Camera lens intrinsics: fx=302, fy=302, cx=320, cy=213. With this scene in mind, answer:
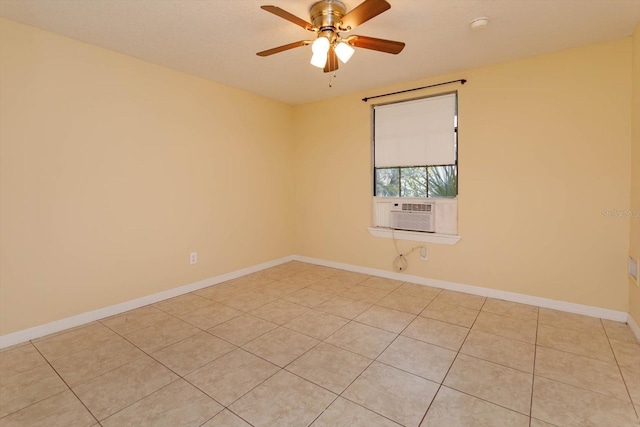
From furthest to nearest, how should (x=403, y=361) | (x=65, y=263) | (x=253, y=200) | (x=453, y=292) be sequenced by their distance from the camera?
(x=253, y=200) < (x=453, y=292) < (x=65, y=263) < (x=403, y=361)

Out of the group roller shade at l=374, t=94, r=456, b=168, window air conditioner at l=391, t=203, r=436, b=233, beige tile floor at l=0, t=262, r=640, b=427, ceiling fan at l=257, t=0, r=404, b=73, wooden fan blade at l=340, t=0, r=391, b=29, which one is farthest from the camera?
window air conditioner at l=391, t=203, r=436, b=233

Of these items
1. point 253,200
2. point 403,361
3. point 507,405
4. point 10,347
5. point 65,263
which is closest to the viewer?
point 507,405

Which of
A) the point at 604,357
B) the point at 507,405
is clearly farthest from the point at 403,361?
the point at 604,357

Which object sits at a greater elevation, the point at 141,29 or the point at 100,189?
the point at 141,29

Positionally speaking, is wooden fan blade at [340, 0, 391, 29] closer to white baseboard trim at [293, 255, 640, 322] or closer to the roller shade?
the roller shade

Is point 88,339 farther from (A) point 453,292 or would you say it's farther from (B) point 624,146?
(B) point 624,146

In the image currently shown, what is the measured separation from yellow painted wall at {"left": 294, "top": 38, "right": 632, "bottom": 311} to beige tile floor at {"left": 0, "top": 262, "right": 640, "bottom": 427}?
360 millimetres

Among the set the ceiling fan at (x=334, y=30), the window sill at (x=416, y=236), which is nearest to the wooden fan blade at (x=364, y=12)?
the ceiling fan at (x=334, y=30)

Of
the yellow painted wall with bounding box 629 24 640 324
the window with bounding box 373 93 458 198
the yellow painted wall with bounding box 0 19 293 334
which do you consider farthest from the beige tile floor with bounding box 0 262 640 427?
the window with bounding box 373 93 458 198

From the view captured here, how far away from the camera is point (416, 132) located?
3592 mm

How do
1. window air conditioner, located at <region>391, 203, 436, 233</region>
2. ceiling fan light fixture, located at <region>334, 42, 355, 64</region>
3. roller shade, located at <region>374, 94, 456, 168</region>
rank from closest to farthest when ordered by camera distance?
ceiling fan light fixture, located at <region>334, 42, 355, 64</region>, roller shade, located at <region>374, 94, 456, 168</region>, window air conditioner, located at <region>391, 203, 436, 233</region>

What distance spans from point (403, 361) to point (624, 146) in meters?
2.58

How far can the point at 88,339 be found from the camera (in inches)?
93.8

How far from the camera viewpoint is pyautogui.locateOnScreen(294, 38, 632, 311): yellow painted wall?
2592mm
